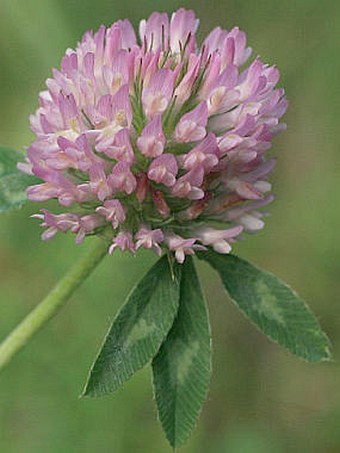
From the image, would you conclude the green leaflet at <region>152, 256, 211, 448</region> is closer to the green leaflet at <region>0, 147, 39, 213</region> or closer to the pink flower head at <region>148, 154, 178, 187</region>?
the pink flower head at <region>148, 154, 178, 187</region>

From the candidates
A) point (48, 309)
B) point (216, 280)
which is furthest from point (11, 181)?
point (216, 280)

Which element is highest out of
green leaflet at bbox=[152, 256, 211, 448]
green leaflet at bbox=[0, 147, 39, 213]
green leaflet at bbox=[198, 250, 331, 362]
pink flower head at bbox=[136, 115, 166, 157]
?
pink flower head at bbox=[136, 115, 166, 157]

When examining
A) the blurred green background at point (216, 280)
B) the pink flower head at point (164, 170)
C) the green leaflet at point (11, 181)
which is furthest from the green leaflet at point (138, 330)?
the blurred green background at point (216, 280)

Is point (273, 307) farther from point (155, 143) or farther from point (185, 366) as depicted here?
point (155, 143)

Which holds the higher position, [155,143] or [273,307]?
[155,143]

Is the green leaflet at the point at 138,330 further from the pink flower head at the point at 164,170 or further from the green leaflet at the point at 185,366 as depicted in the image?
the pink flower head at the point at 164,170

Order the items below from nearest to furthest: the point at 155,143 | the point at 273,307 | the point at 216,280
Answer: the point at 155,143, the point at 273,307, the point at 216,280

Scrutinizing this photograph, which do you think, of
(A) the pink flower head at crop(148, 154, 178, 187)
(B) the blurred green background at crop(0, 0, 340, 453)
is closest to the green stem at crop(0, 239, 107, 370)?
(A) the pink flower head at crop(148, 154, 178, 187)

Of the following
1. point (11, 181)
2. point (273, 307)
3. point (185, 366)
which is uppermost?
point (11, 181)
